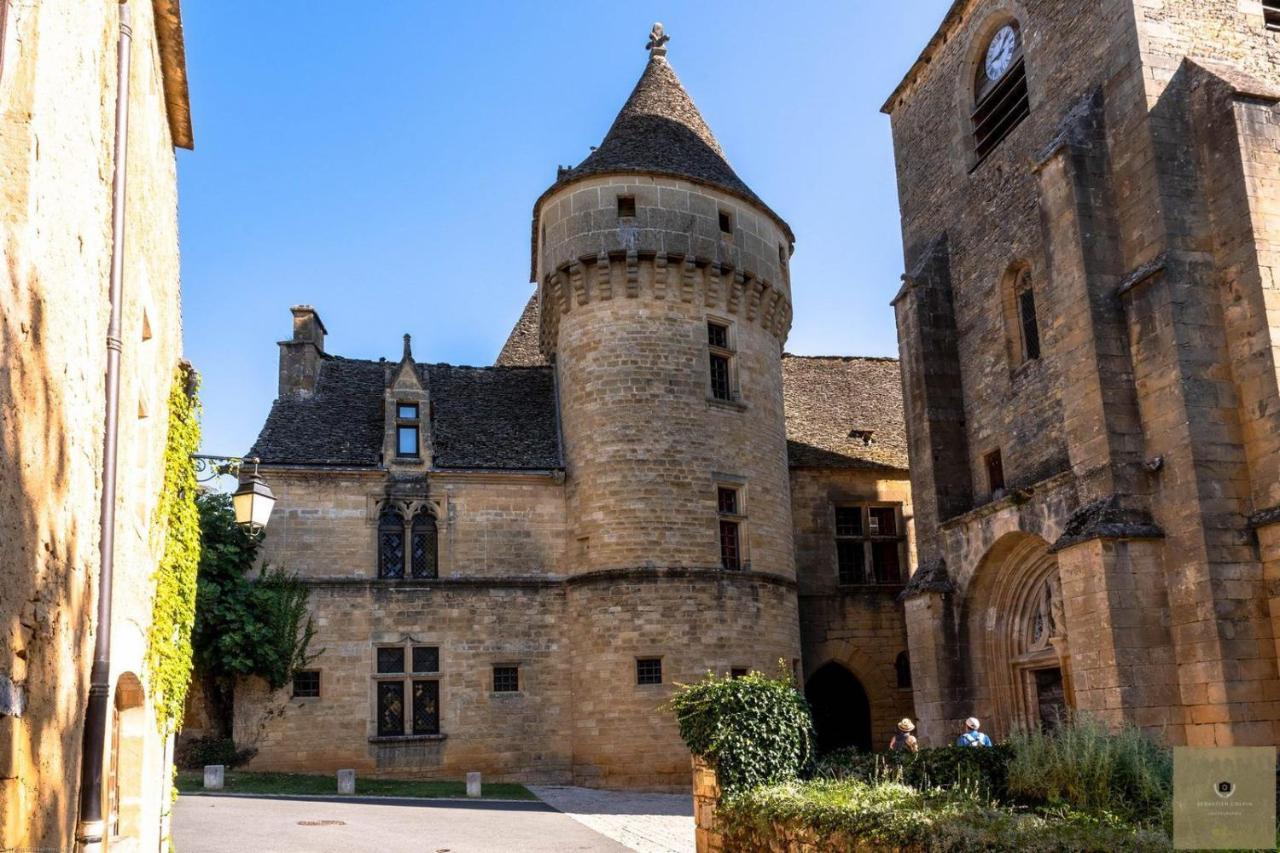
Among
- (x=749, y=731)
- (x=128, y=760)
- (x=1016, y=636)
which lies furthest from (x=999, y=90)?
(x=128, y=760)

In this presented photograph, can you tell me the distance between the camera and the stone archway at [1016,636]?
1775 cm

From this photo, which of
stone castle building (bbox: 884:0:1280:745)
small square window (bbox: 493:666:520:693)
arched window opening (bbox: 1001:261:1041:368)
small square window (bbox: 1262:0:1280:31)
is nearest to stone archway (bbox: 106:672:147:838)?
stone castle building (bbox: 884:0:1280:745)

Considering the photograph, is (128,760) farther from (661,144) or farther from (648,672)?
(661,144)

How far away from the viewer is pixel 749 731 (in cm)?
1195

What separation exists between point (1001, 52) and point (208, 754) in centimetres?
1958

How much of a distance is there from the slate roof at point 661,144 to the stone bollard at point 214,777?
1373 cm

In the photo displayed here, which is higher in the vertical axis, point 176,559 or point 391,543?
point 391,543

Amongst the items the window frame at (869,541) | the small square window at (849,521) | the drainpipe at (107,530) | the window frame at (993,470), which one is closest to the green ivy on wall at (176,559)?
the drainpipe at (107,530)

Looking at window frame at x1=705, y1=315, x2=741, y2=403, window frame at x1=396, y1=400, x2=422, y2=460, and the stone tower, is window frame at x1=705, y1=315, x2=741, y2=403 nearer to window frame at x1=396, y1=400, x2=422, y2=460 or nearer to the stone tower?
the stone tower

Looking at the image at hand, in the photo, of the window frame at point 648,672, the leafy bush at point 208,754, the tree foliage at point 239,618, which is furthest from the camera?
the window frame at point 648,672

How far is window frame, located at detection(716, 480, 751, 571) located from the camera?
23391 mm

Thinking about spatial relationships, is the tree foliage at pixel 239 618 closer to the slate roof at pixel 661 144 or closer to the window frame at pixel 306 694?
the window frame at pixel 306 694

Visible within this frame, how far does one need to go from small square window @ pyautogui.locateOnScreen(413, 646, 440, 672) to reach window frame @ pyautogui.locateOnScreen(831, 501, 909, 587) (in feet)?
31.1

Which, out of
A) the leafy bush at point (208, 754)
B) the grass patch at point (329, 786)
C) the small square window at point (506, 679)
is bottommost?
the grass patch at point (329, 786)
